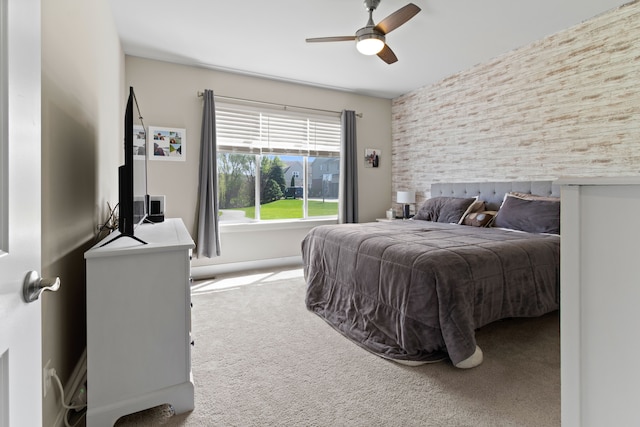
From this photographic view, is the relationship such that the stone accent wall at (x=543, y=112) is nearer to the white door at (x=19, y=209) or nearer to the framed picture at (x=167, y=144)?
the framed picture at (x=167, y=144)

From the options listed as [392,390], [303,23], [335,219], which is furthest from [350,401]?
[335,219]

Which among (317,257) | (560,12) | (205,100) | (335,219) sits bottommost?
(317,257)

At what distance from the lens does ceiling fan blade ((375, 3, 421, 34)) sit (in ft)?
7.33

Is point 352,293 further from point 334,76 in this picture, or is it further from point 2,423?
point 334,76

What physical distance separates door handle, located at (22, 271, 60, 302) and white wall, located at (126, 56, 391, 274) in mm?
3365

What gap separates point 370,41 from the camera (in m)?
2.60

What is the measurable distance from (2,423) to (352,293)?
6.96 feet

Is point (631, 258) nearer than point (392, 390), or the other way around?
point (631, 258)

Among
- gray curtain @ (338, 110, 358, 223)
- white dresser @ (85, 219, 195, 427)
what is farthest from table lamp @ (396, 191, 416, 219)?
white dresser @ (85, 219, 195, 427)

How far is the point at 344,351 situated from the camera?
2.11m

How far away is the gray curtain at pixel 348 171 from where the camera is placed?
15.7ft

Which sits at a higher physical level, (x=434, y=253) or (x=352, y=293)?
(x=434, y=253)

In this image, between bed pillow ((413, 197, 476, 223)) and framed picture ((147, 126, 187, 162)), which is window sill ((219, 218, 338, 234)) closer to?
framed picture ((147, 126, 187, 162))

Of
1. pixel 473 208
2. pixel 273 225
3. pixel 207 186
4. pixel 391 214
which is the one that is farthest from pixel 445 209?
pixel 207 186
